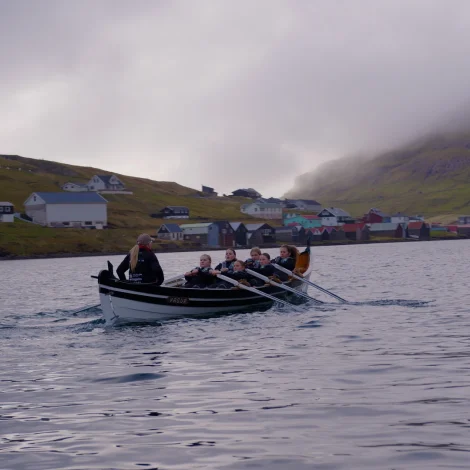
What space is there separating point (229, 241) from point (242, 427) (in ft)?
557

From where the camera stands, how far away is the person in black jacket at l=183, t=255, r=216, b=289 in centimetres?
2872

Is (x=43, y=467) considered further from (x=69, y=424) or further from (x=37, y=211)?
(x=37, y=211)

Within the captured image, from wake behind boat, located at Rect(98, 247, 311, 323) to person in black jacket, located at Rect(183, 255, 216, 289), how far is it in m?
1.16

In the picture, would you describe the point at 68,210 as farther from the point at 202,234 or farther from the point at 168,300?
the point at 168,300

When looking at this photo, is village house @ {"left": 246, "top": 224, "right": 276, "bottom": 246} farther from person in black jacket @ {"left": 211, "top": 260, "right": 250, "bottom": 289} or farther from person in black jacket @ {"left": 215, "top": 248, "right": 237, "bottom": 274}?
person in black jacket @ {"left": 211, "top": 260, "right": 250, "bottom": 289}

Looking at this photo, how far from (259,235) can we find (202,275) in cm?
16036

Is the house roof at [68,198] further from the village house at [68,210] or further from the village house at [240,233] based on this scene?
the village house at [240,233]

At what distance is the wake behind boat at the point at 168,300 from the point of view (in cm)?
2462

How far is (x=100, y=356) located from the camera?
19.1 metres

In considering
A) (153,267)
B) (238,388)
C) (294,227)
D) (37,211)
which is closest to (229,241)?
(294,227)

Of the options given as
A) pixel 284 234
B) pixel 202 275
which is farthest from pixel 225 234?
pixel 202 275

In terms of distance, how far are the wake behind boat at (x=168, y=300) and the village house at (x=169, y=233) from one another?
150 m

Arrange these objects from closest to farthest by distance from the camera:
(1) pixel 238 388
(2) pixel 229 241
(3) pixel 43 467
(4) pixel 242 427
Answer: (3) pixel 43 467 → (4) pixel 242 427 → (1) pixel 238 388 → (2) pixel 229 241

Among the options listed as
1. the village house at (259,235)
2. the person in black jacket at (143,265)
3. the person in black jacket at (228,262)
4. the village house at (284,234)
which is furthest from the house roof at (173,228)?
the person in black jacket at (143,265)
